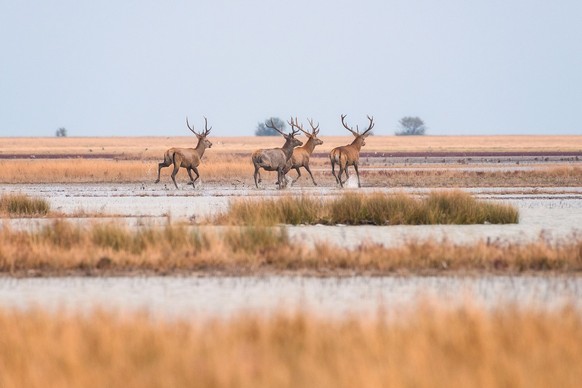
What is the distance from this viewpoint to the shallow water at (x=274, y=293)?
10.9 m

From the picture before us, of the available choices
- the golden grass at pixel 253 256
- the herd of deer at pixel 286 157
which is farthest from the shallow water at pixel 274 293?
the herd of deer at pixel 286 157

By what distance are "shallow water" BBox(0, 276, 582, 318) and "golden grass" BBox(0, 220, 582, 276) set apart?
62 centimetres

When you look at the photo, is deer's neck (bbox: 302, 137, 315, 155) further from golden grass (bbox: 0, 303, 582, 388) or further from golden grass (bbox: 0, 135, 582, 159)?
golden grass (bbox: 0, 135, 582, 159)

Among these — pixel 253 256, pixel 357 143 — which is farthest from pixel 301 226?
pixel 357 143

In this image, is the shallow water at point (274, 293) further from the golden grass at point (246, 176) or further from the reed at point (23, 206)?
the golden grass at point (246, 176)

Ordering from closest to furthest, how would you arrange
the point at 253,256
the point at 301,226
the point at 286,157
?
the point at 253,256, the point at 301,226, the point at 286,157

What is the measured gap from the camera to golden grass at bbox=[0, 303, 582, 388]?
7.30 metres

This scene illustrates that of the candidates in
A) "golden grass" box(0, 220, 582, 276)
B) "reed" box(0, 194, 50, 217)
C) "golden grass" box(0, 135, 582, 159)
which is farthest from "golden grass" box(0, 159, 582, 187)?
"golden grass" box(0, 135, 582, 159)

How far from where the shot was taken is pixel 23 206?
24234 mm

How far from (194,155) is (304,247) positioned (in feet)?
68.3

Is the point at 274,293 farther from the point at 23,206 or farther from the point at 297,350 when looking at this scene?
the point at 23,206

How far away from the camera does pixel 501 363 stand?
7.74m

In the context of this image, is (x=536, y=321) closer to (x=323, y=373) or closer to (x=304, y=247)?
(x=323, y=373)

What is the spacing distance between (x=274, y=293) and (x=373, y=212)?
29.1 ft
